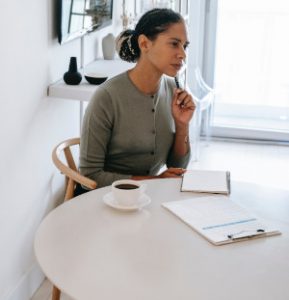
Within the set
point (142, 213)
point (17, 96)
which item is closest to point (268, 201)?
point (142, 213)

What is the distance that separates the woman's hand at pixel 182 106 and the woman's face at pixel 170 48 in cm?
9

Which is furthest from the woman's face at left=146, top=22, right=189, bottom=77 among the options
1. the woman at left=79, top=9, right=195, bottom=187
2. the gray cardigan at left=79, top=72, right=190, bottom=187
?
the gray cardigan at left=79, top=72, right=190, bottom=187

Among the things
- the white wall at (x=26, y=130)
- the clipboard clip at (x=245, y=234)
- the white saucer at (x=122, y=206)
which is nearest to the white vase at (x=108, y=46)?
the white wall at (x=26, y=130)

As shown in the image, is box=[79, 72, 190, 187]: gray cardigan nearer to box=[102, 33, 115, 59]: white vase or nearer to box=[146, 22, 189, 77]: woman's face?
box=[146, 22, 189, 77]: woman's face

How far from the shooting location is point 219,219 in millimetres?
1397

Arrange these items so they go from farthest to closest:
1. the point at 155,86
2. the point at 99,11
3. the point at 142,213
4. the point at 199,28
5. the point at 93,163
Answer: the point at 199,28
the point at 99,11
the point at 155,86
the point at 93,163
the point at 142,213

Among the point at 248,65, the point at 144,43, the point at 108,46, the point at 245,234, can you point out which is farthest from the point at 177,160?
the point at 248,65

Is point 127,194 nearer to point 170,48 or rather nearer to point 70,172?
point 70,172

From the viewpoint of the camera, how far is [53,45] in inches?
92.2

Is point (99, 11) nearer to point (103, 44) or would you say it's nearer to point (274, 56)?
point (103, 44)

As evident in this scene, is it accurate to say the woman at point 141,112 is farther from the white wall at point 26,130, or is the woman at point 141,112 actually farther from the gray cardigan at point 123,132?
the white wall at point 26,130

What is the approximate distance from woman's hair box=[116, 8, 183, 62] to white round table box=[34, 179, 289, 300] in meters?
0.67

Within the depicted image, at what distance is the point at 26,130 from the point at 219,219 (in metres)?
0.99

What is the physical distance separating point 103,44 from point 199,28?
5.02 ft
